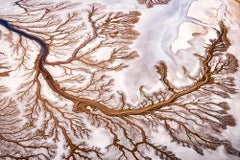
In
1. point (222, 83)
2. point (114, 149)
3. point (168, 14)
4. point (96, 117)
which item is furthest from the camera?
point (168, 14)

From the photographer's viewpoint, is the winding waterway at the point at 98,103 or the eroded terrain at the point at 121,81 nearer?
the eroded terrain at the point at 121,81

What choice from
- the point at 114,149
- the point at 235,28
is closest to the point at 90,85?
Answer: the point at 114,149

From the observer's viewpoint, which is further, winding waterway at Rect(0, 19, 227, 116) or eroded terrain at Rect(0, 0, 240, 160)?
winding waterway at Rect(0, 19, 227, 116)

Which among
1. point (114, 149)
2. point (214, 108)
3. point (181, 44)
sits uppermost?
point (181, 44)

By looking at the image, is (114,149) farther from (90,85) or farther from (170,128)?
(90,85)

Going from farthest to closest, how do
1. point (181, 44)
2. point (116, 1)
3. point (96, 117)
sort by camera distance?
point (116, 1)
point (181, 44)
point (96, 117)

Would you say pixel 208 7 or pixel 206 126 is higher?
pixel 208 7

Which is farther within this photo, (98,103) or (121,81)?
(121,81)

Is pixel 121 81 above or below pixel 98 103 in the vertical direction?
above
